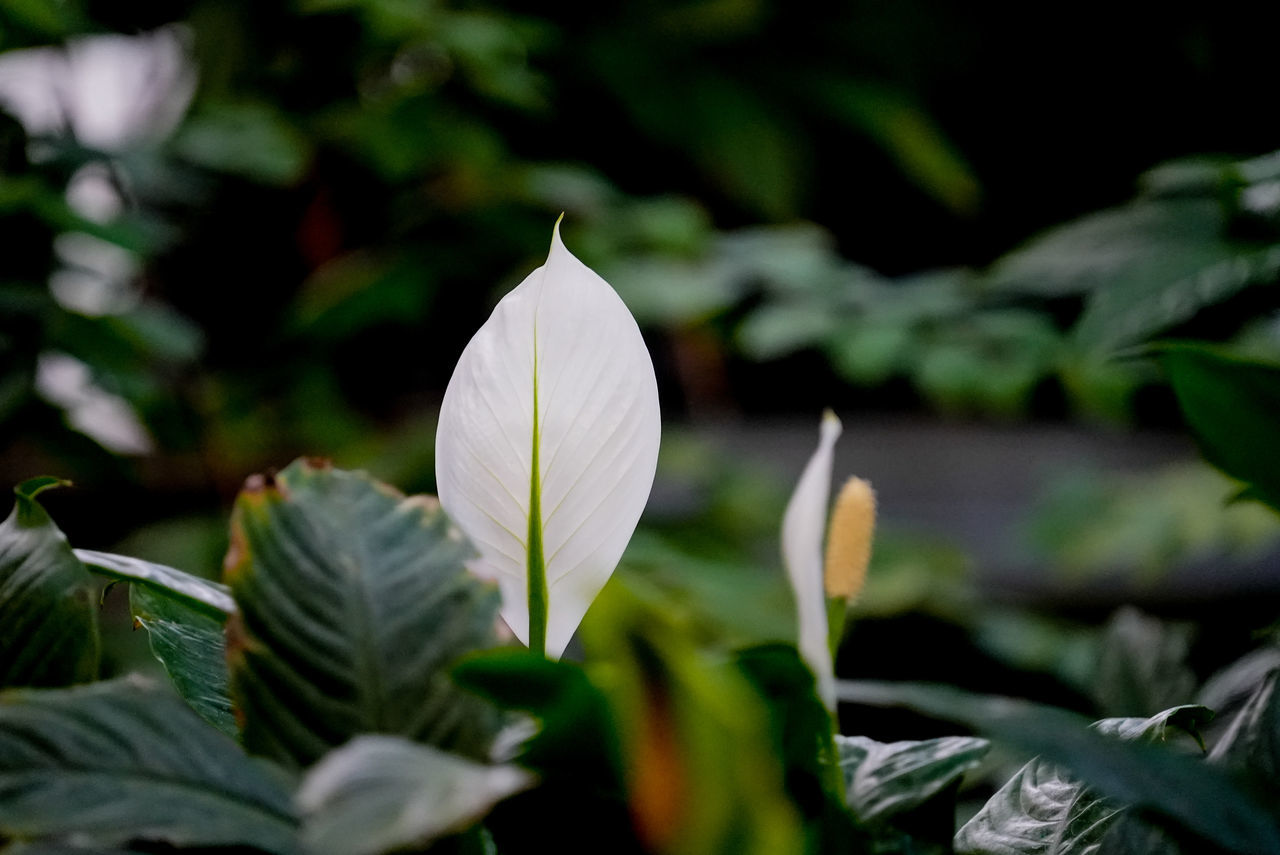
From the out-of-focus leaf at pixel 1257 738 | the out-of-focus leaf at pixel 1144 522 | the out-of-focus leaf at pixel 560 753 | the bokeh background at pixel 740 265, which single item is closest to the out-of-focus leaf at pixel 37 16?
the bokeh background at pixel 740 265

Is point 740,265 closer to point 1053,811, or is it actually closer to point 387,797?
point 1053,811

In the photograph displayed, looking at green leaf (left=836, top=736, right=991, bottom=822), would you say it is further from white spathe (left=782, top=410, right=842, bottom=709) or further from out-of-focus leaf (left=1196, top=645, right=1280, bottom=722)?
out-of-focus leaf (left=1196, top=645, right=1280, bottom=722)

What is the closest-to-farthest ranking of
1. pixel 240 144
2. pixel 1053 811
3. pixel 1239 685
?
pixel 1053 811, pixel 1239 685, pixel 240 144

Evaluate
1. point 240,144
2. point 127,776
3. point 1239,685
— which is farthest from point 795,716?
point 240,144

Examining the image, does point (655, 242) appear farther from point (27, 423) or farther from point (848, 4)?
point (848, 4)

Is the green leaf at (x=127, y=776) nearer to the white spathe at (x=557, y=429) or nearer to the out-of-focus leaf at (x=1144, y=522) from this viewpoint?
the white spathe at (x=557, y=429)

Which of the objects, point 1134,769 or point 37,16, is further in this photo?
point 37,16

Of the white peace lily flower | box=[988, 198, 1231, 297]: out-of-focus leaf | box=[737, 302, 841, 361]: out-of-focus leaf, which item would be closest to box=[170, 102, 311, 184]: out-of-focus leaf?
box=[737, 302, 841, 361]: out-of-focus leaf
